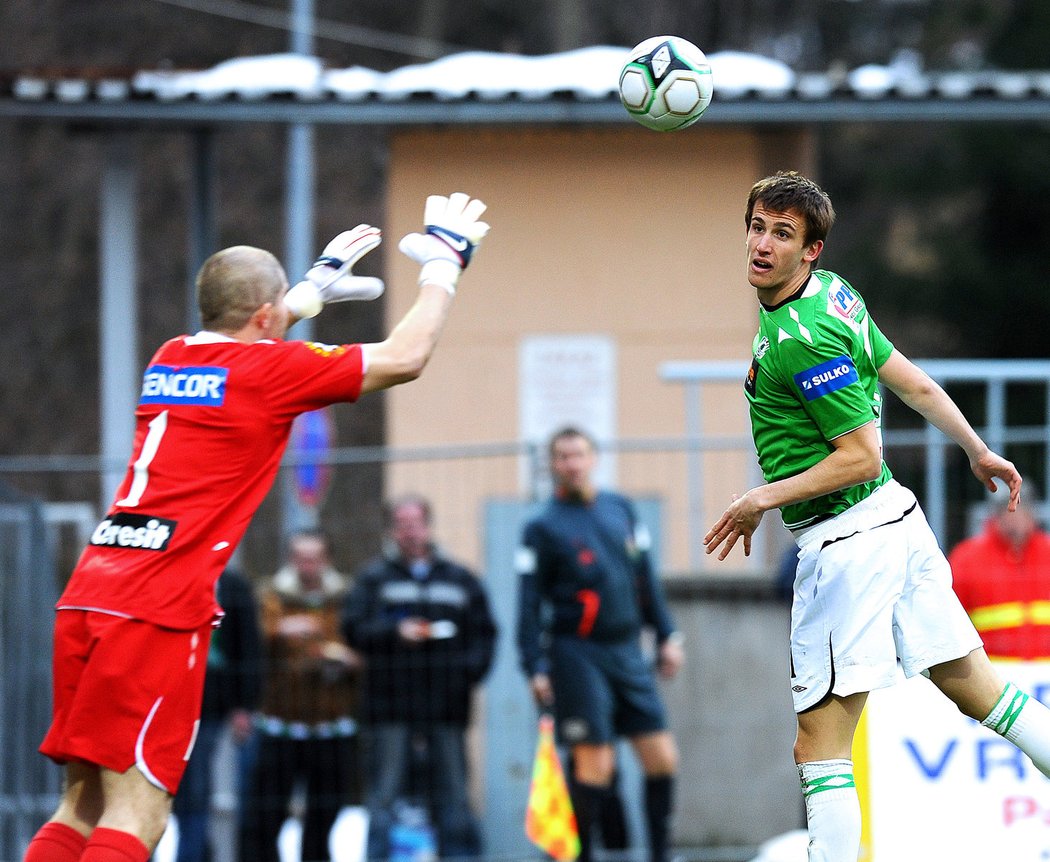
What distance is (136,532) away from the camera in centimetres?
567

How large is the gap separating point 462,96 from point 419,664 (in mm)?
3594

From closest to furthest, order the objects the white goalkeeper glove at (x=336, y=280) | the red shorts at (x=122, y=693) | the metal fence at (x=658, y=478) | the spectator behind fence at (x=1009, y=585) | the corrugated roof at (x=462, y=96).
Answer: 1. the red shorts at (x=122, y=693)
2. the white goalkeeper glove at (x=336, y=280)
3. the spectator behind fence at (x=1009, y=585)
4. the metal fence at (x=658, y=478)
5. the corrugated roof at (x=462, y=96)

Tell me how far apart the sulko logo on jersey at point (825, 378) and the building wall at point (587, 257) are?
6.48 m

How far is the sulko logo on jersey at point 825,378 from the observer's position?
530 centimetres

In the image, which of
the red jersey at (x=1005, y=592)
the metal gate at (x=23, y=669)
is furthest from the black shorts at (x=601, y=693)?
the metal gate at (x=23, y=669)

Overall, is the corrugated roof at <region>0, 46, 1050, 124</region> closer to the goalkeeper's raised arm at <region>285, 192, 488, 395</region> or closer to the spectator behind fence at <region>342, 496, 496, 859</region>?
the spectator behind fence at <region>342, 496, 496, 859</region>

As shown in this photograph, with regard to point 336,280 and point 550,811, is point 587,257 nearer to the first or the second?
point 550,811

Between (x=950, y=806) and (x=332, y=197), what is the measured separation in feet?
63.1

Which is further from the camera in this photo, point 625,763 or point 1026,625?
point 625,763

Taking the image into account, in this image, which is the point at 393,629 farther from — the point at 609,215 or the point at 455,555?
the point at 609,215

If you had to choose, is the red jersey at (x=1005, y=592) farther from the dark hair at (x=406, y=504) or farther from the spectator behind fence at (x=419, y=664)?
the dark hair at (x=406, y=504)

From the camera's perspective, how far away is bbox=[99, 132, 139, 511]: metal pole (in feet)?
36.7

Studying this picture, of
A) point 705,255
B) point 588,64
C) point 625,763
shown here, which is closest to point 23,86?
point 588,64

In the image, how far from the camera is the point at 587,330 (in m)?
12.0
